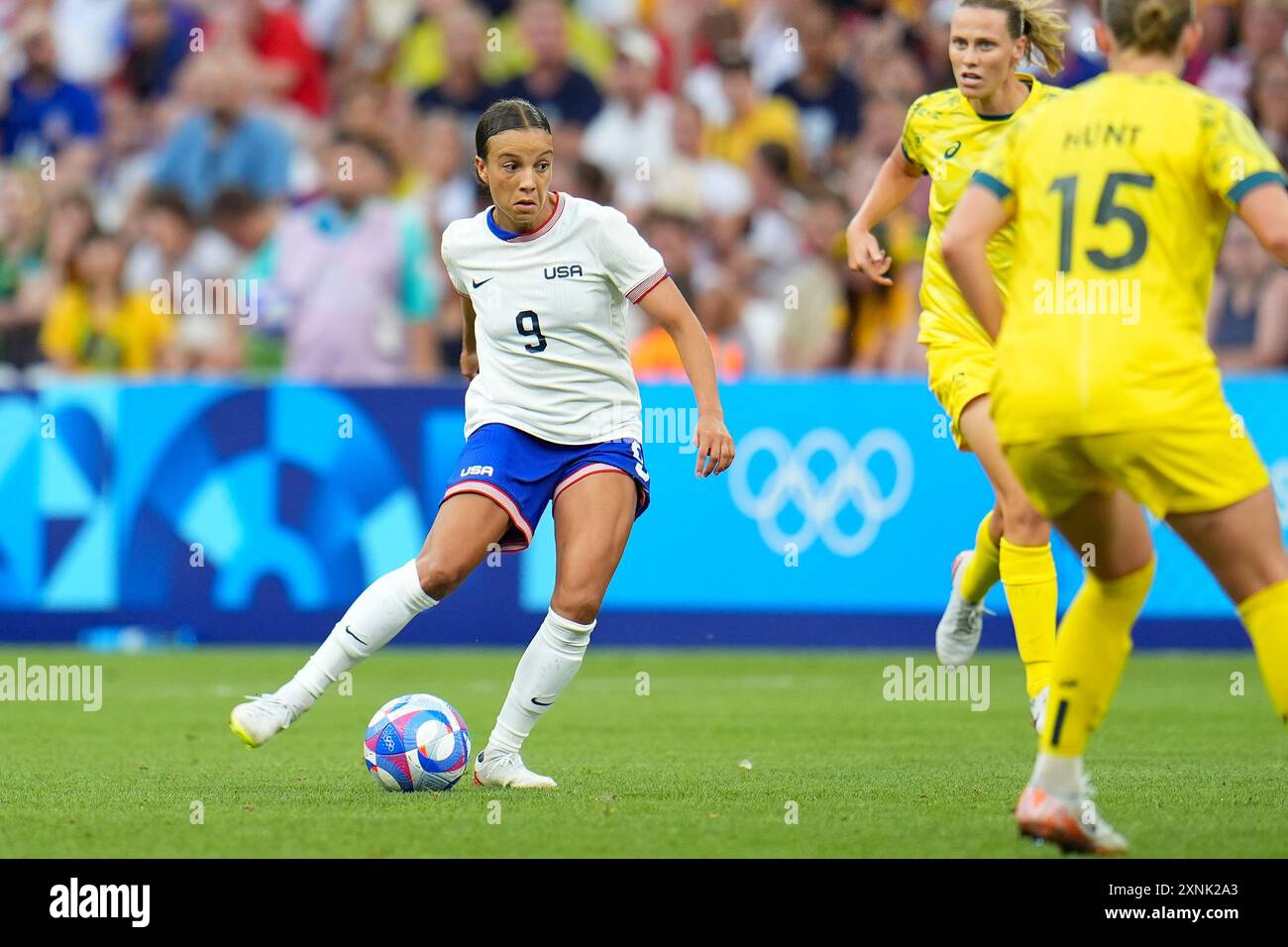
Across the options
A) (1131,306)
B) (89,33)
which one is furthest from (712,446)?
(89,33)

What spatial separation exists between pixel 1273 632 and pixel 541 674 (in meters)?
2.73

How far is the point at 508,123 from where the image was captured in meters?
6.73

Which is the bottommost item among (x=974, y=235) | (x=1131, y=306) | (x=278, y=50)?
(x=1131, y=306)

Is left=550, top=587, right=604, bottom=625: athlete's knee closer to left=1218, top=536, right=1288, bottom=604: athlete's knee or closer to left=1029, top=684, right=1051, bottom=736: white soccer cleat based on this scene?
left=1029, top=684, right=1051, bottom=736: white soccer cleat

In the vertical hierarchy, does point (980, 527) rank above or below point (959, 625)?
above

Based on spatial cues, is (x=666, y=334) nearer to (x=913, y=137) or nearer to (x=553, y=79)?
(x=553, y=79)

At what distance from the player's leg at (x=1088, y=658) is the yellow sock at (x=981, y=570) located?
256 centimetres

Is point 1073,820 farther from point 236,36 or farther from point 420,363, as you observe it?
point 236,36

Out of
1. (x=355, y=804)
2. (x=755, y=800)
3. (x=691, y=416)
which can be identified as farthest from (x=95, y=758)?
(x=691, y=416)

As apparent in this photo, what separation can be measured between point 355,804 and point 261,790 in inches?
19.3

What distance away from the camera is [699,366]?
22.4 feet

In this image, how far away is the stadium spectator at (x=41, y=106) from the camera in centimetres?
1738

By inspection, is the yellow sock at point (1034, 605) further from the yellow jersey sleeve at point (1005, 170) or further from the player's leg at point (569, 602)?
the yellow jersey sleeve at point (1005, 170)

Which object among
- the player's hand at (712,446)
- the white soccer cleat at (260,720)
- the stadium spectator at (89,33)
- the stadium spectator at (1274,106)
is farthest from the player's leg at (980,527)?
the stadium spectator at (89,33)
